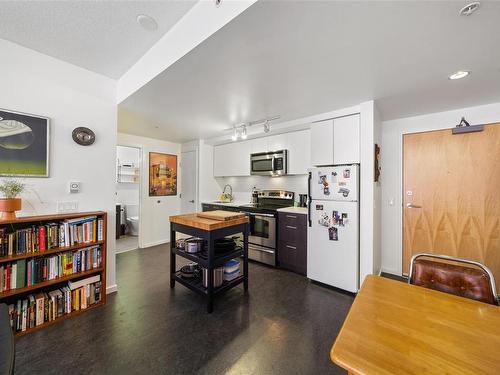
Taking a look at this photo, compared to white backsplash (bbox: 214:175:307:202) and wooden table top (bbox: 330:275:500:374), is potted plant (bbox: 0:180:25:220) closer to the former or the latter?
wooden table top (bbox: 330:275:500:374)

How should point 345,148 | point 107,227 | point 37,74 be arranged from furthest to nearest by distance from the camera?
point 345,148
point 107,227
point 37,74

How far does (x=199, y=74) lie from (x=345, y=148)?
6.23ft

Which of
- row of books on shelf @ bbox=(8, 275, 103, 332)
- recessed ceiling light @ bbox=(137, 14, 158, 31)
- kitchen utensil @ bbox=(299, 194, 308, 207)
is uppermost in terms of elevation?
recessed ceiling light @ bbox=(137, 14, 158, 31)

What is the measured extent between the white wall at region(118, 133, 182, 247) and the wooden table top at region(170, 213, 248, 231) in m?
2.25

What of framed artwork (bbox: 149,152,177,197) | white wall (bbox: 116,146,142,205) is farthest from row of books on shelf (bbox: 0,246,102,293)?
white wall (bbox: 116,146,142,205)

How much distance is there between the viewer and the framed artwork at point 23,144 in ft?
6.04

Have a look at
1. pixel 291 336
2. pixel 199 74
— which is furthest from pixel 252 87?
pixel 291 336

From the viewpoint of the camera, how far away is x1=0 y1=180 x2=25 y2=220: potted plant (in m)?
1.70

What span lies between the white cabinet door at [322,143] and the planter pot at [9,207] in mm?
3133

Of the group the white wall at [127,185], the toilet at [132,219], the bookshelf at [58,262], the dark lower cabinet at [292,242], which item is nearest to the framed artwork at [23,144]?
the bookshelf at [58,262]

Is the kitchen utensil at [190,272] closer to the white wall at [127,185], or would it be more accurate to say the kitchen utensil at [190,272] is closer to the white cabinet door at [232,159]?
the white cabinet door at [232,159]

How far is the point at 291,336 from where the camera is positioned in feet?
5.94

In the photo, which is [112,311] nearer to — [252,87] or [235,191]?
[252,87]

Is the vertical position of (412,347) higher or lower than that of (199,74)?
lower
